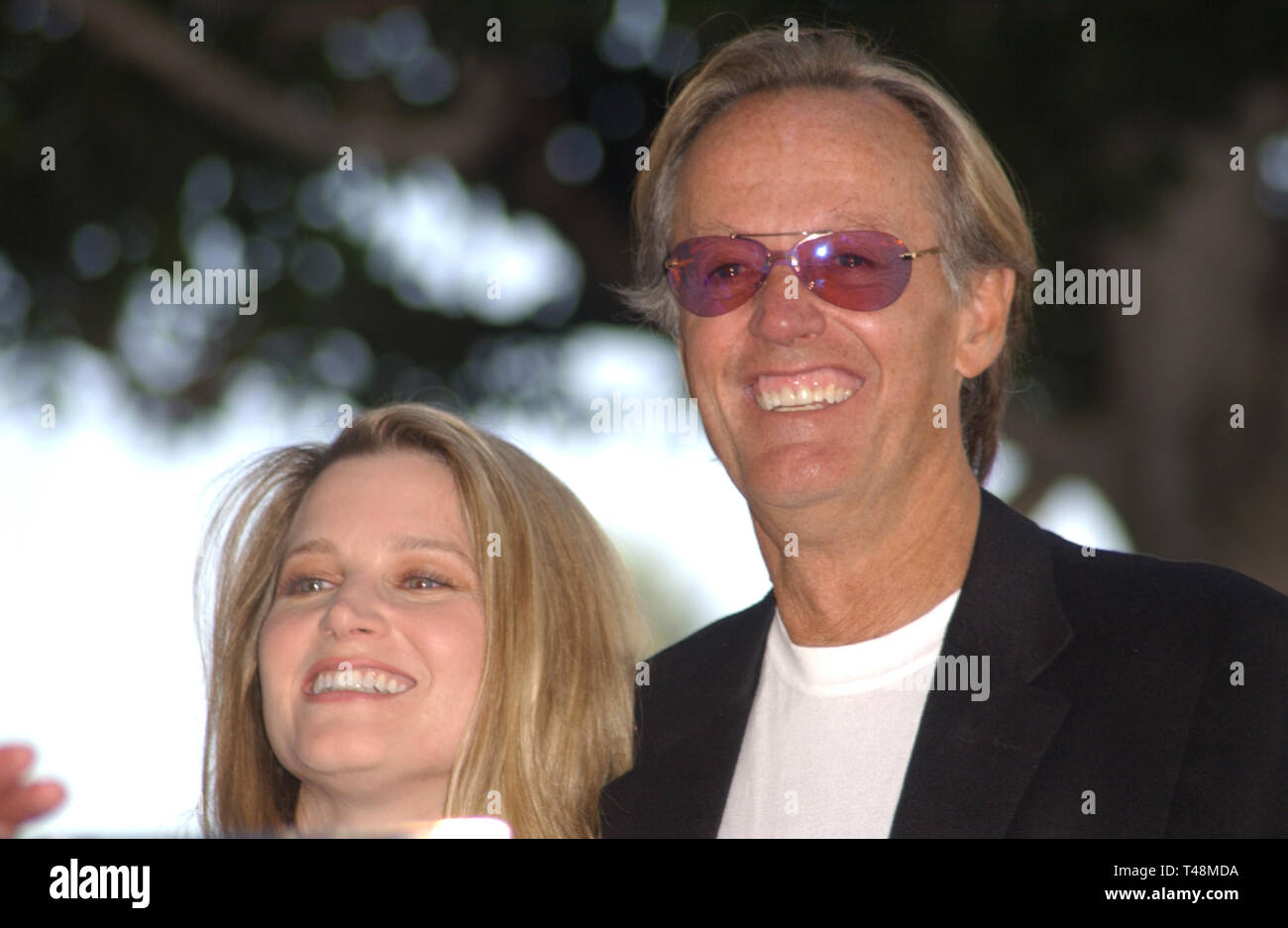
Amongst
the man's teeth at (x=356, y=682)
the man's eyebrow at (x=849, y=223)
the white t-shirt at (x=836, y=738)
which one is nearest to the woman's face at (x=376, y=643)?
the man's teeth at (x=356, y=682)

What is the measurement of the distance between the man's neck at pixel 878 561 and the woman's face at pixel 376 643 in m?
0.68

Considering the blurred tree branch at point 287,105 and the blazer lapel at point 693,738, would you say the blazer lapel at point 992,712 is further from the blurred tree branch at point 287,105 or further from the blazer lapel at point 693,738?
the blurred tree branch at point 287,105

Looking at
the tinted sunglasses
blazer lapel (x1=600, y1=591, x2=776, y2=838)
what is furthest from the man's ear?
blazer lapel (x1=600, y1=591, x2=776, y2=838)

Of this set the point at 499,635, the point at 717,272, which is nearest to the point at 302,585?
the point at 499,635

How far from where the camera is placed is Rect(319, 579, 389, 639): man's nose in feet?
9.12

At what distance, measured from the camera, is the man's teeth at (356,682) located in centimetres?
275

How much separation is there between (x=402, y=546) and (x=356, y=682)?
0.30m

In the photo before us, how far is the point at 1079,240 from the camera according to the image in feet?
20.4

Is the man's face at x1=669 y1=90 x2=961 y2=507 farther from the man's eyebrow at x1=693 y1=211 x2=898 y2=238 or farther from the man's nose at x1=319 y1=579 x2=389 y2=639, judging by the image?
the man's nose at x1=319 y1=579 x2=389 y2=639

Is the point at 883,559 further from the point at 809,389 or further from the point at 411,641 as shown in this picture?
the point at 411,641

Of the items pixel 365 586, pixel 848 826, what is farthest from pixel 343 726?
pixel 848 826

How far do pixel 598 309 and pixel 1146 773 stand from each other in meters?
5.16

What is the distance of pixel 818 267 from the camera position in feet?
10.1
